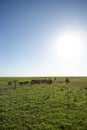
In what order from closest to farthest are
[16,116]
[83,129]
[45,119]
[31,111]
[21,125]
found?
[83,129] → [21,125] → [45,119] → [16,116] → [31,111]

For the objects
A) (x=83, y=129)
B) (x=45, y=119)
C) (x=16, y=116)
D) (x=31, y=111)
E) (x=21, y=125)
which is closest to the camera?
(x=83, y=129)

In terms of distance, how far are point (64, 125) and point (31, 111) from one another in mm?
3987

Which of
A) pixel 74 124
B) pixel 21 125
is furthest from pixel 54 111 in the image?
pixel 21 125

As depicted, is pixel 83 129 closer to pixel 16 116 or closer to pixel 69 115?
pixel 69 115

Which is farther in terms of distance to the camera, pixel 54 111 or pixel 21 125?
pixel 54 111

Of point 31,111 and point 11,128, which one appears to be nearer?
point 11,128

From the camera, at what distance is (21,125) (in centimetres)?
970

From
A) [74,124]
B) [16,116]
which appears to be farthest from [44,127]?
[16,116]

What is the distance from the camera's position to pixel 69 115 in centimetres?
1162

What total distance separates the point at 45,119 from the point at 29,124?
142cm

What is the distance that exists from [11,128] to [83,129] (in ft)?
15.4

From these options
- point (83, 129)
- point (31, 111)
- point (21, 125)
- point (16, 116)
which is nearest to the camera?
point (83, 129)

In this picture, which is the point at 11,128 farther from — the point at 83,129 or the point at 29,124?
the point at 83,129

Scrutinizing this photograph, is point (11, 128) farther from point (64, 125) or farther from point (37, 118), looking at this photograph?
point (64, 125)
